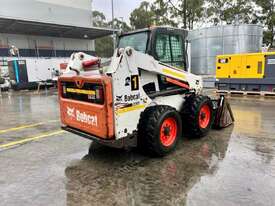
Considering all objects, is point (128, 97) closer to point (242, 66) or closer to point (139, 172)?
point (139, 172)

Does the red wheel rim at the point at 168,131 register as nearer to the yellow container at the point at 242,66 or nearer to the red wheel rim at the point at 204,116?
the red wheel rim at the point at 204,116

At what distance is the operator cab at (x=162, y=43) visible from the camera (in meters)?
4.48

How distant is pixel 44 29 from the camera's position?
99.2ft

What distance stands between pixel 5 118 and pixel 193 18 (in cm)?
2869

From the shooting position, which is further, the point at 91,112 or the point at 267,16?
the point at 267,16

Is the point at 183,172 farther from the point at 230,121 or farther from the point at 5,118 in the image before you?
the point at 5,118

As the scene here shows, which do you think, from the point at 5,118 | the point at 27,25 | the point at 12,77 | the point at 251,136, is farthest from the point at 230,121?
the point at 27,25

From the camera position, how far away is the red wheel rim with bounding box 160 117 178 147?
4.38 m

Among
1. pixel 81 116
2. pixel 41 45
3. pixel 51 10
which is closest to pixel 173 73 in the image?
pixel 81 116

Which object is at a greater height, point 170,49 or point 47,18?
point 47,18

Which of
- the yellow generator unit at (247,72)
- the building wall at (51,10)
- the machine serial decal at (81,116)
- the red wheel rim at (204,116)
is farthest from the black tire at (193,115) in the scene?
the building wall at (51,10)

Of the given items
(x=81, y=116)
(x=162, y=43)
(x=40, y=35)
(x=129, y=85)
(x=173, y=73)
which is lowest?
(x=81, y=116)

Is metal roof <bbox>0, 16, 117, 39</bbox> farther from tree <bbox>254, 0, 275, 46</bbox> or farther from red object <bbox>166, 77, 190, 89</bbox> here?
red object <bbox>166, 77, 190, 89</bbox>

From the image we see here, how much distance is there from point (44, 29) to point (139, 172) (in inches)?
1223
